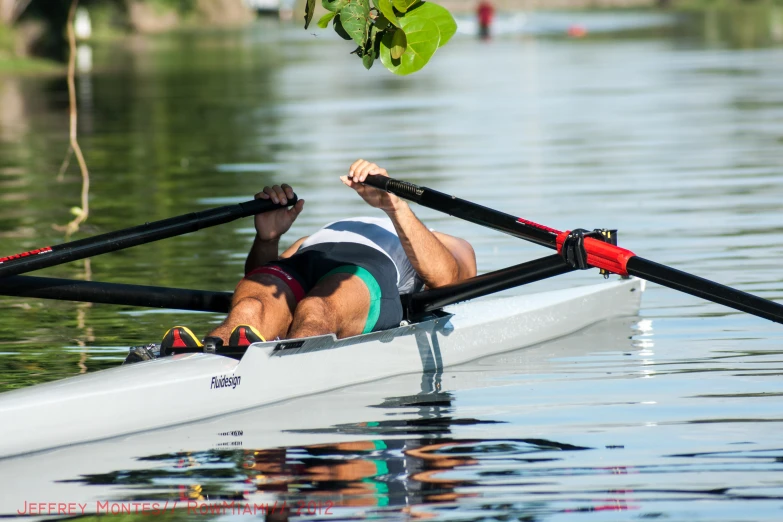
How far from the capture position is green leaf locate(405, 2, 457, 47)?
285 inches

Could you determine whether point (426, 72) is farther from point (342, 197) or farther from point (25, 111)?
point (342, 197)

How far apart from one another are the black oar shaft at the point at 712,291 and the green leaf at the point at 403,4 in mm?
1787

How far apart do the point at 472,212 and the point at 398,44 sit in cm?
121

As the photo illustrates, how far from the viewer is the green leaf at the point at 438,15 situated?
7.23 m

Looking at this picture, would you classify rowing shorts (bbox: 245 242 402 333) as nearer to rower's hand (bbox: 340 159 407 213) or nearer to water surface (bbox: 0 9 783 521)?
rower's hand (bbox: 340 159 407 213)

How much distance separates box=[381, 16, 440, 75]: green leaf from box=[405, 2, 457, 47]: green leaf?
0.02 metres

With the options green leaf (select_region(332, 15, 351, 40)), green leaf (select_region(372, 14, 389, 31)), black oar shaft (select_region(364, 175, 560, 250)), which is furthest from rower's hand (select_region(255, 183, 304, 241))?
green leaf (select_region(372, 14, 389, 31))

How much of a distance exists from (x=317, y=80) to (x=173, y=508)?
34097mm

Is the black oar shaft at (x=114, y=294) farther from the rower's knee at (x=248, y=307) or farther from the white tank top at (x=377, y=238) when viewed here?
the rower's knee at (x=248, y=307)

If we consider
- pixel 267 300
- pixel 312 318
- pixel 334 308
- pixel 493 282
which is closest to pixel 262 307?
pixel 267 300

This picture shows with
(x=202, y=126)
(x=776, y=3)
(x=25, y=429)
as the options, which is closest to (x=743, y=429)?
(x=25, y=429)

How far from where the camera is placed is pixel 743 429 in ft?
22.2

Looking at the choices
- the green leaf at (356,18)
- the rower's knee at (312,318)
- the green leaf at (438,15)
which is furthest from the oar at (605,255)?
the green leaf at (356,18)

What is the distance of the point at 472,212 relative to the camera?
804cm
